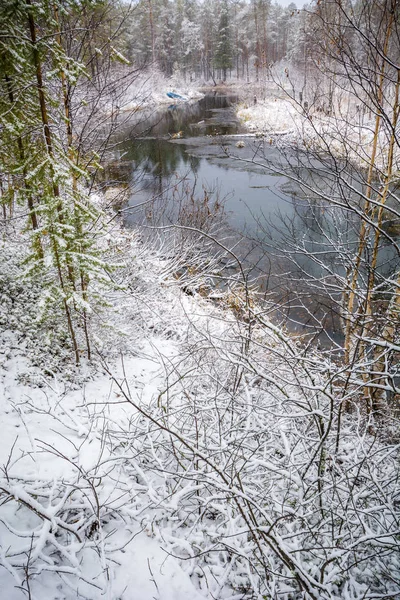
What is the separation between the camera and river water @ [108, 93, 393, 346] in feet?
27.6

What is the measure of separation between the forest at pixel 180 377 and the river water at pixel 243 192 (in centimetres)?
63

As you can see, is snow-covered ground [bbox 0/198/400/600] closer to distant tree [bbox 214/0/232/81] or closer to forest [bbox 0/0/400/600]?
forest [bbox 0/0/400/600]

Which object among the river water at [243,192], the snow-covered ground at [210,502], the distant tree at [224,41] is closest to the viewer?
the snow-covered ground at [210,502]

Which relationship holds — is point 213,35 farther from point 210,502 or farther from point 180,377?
point 210,502

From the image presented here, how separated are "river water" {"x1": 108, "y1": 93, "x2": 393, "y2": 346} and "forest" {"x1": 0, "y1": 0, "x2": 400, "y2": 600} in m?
0.63

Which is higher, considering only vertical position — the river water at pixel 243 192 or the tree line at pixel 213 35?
the tree line at pixel 213 35

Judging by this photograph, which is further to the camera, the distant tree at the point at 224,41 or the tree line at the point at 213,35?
the tree line at the point at 213,35

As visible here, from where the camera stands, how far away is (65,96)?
453cm

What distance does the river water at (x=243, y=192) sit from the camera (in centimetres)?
841

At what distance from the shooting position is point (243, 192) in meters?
15.0

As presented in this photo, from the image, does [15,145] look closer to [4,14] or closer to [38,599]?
[4,14]

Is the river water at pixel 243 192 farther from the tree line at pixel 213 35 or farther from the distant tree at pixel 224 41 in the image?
the tree line at pixel 213 35

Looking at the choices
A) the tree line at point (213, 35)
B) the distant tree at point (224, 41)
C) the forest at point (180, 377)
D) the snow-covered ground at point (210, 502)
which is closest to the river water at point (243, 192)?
the forest at point (180, 377)

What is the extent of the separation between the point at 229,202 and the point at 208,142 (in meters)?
11.3
